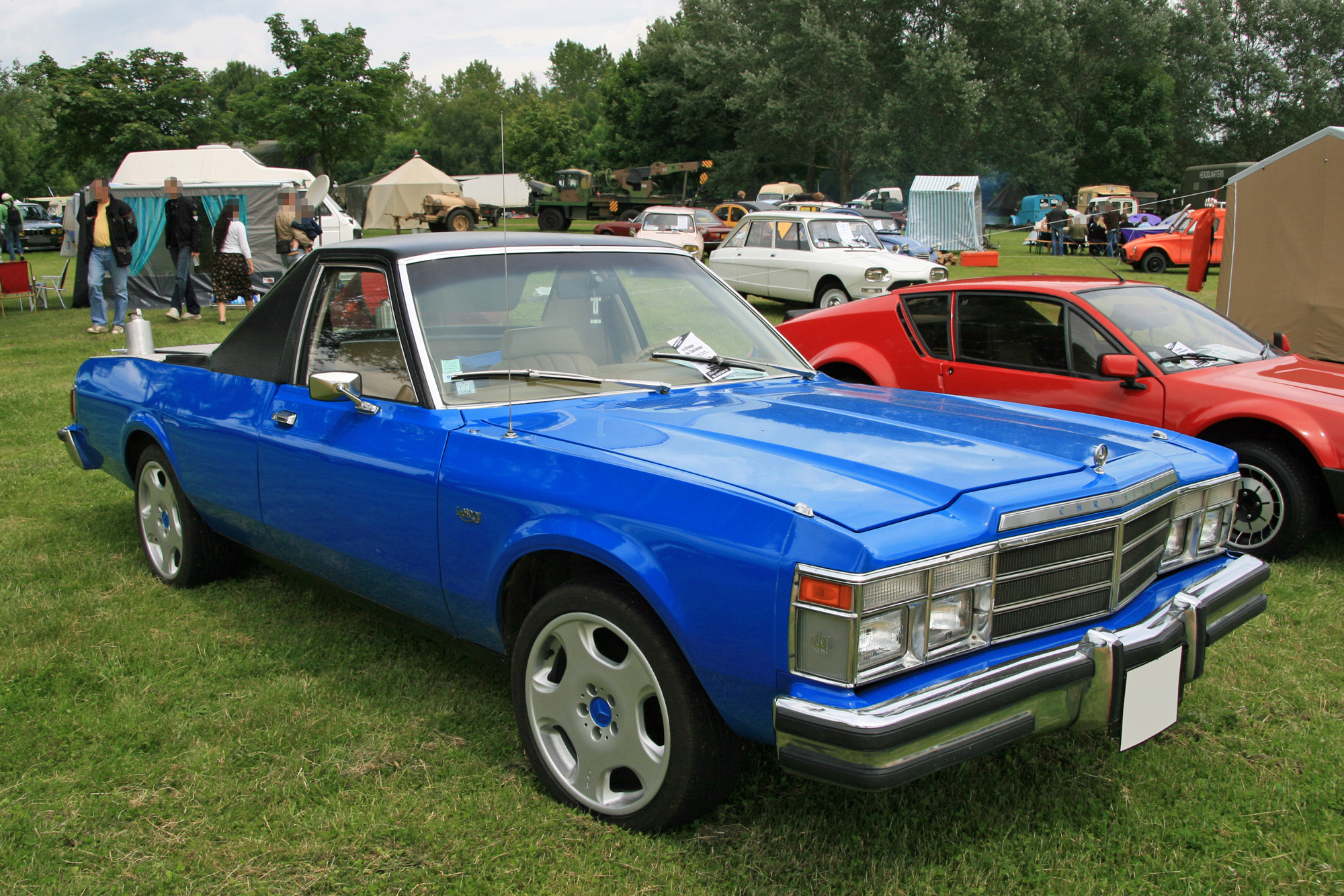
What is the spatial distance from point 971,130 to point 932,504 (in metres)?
47.8

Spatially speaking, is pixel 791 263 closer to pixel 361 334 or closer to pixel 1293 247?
pixel 1293 247

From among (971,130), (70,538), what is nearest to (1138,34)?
(971,130)

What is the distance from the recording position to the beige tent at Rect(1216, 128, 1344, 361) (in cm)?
906

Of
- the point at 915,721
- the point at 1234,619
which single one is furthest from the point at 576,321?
the point at 1234,619

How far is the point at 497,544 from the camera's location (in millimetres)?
2723

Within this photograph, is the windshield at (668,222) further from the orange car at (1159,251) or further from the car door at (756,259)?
the orange car at (1159,251)

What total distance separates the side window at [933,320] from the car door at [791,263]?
8.79 meters

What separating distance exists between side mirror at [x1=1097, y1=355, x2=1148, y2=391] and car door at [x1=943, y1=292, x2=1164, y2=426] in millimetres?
43

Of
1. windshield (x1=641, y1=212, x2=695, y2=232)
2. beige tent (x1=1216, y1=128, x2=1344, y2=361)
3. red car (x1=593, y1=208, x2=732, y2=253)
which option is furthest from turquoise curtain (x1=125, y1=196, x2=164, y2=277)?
beige tent (x1=1216, y1=128, x2=1344, y2=361)

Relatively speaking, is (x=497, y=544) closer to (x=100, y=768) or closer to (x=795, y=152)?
(x=100, y=768)

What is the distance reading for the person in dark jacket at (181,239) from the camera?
13617mm

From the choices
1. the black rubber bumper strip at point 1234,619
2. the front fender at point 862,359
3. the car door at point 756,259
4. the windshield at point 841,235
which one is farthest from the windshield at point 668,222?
the black rubber bumper strip at point 1234,619

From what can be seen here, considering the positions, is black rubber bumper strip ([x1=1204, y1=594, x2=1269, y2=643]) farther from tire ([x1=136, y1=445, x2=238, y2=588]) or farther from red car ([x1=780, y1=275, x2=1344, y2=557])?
tire ([x1=136, y1=445, x2=238, y2=588])

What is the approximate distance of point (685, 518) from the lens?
2291 millimetres
